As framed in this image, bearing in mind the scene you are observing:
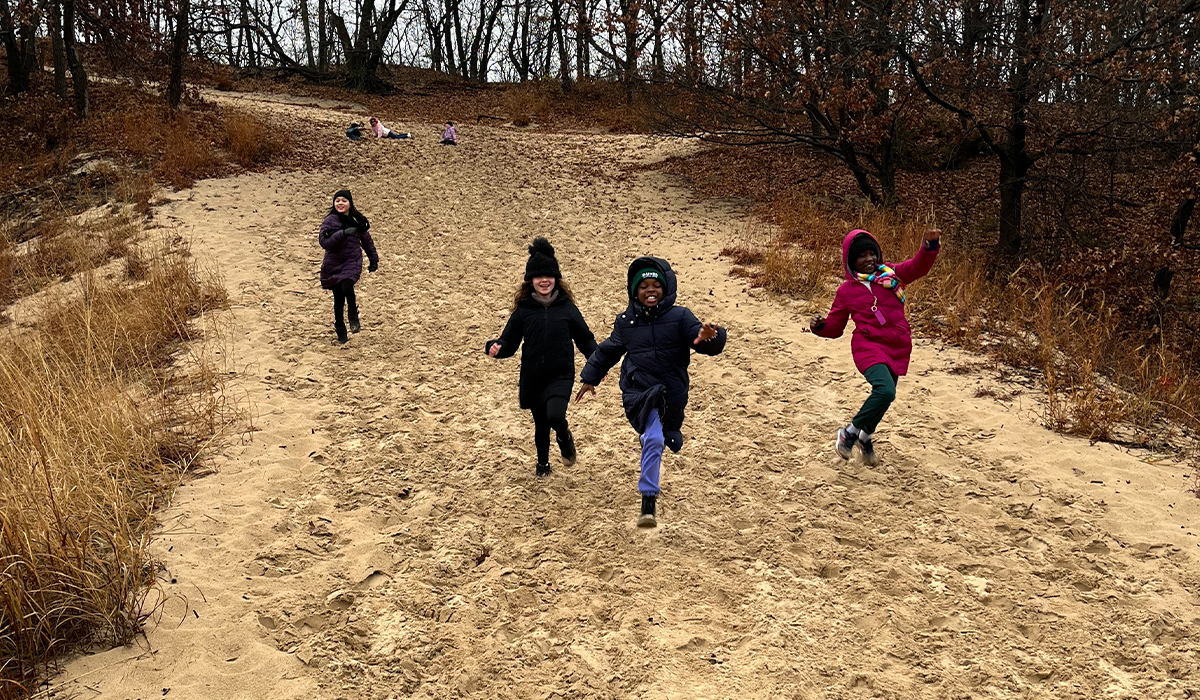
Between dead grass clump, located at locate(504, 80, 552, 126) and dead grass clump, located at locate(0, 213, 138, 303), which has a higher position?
dead grass clump, located at locate(504, 80, 552, 126)

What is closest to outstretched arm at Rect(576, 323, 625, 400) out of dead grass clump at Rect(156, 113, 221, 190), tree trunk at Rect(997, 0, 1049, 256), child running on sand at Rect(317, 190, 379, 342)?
child running on sand at Rect(317, 190, 379, 342)

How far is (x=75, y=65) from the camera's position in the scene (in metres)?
16.3

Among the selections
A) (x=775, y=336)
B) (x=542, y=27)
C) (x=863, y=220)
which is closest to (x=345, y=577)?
(x=775, y=336)

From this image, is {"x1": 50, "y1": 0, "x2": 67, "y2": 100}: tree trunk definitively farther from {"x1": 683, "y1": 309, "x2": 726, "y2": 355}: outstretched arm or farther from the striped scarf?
the striped scarf

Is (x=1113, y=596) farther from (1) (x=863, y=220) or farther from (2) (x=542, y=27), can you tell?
(2) (x=542, y=27)

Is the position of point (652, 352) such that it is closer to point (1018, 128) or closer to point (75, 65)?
point (1018, 128)

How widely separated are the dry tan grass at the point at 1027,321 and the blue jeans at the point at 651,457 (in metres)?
3.64

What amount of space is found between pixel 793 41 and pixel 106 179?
13419mm

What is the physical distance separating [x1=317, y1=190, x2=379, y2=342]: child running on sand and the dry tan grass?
5431 millimetres

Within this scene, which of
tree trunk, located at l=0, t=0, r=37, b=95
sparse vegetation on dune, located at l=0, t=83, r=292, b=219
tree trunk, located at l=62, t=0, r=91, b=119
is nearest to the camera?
sparse vegetation on dune, located at l=0, t=83, r=292, b=219

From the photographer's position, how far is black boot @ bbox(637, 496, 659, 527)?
478cm

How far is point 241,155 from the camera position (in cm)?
1586

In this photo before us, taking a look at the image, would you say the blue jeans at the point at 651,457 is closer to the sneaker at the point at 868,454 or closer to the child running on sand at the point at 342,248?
the sneaker at the point at 868,454

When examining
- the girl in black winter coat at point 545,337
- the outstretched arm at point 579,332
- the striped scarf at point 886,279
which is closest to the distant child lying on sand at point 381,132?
the girl in black winter coat at point 545,337
